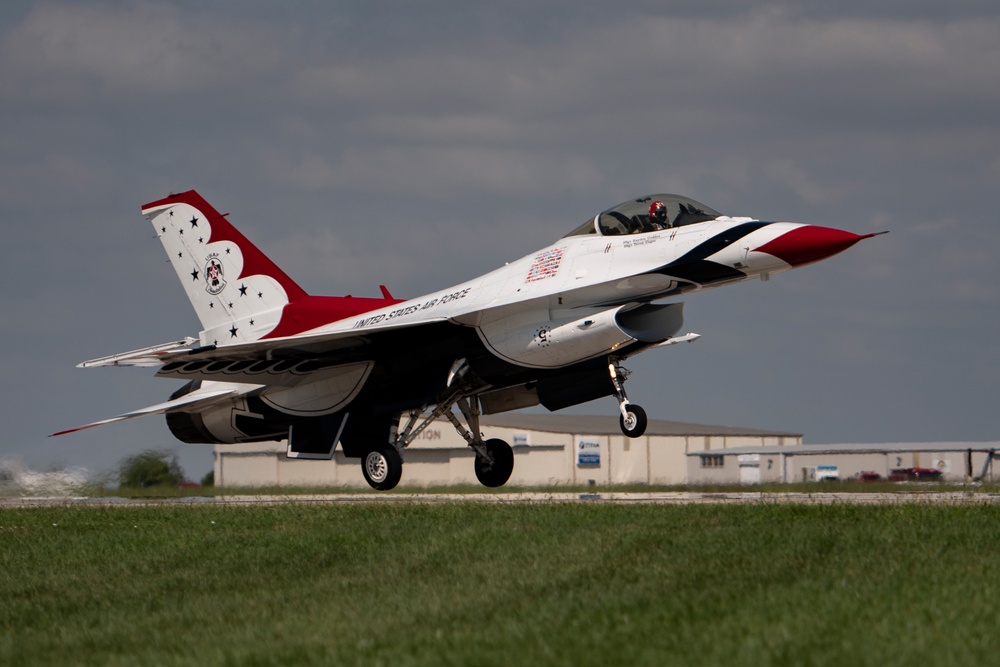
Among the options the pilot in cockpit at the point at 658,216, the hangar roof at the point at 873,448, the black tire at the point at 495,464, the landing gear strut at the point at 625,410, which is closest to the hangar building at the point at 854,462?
the hangar roof at the point at 873,448

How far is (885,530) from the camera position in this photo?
1105 centimetres

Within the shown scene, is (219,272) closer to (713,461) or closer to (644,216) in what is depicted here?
(644,216)

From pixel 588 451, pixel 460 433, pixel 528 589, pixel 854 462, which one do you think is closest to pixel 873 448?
pixel 854 462

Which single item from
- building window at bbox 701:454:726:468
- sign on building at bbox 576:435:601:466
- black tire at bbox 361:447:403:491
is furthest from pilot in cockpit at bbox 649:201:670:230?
sign on building at bbox 576:435:601:466

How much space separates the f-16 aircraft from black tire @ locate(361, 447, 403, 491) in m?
0.03

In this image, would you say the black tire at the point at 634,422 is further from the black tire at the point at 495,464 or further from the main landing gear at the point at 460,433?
the black tire at the point at 495,464

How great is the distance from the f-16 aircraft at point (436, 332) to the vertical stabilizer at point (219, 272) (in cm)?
3

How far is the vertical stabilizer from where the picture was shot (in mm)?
21766

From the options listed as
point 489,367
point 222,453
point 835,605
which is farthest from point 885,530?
point 222,453

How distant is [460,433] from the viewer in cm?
2012

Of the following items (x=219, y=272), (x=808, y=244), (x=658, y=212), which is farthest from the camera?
(x=219, y=272)

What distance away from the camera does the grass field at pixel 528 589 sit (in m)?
7.27

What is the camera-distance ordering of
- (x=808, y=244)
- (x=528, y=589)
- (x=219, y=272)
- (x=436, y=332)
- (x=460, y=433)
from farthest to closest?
1. (x=219, y=272)
2. (x=460, y=433)
3. (x=436, y=332)
4. (x=808, y=244)
5. (x=528, y=589)

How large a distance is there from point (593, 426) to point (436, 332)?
28.6 m
